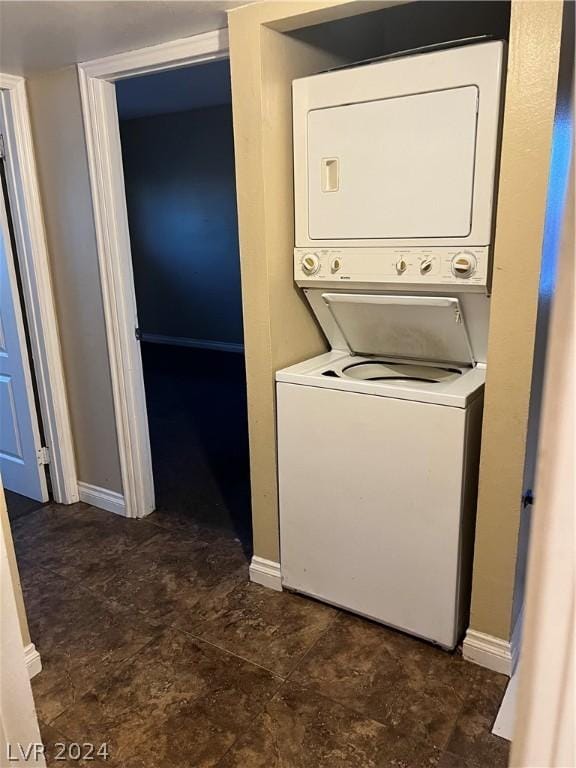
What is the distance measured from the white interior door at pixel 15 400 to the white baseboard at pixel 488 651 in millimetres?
2202

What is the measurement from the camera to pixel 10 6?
173 centimetres

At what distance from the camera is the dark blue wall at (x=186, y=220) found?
18.3ft

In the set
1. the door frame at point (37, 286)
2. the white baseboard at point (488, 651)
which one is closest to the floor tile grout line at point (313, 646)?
the white baseboard at point (488, 651)

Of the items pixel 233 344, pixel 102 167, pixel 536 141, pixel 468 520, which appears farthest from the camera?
pixel 233 344

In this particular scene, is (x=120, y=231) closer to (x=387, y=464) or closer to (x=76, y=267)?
(x=76, y=267)

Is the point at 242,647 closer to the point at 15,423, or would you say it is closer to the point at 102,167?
the point at 15,423

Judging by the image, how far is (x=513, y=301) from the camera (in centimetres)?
158

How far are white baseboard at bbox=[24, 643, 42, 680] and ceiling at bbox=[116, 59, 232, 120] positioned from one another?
3.22m

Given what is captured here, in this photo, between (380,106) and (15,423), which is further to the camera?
(15,423)

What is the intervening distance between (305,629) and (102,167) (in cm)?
202

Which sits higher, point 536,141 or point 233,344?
point 536,141

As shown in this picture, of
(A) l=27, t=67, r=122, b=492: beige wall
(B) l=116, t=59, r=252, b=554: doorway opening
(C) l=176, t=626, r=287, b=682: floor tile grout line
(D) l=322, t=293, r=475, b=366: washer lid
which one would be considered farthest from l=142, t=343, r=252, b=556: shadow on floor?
(D) l=322, t=293, r=475, b=366: washer lid

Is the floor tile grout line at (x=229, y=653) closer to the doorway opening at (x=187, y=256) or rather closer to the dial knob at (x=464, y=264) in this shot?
the dial knob at (x=464, y=264)

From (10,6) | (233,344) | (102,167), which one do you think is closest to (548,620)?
(10,6)
